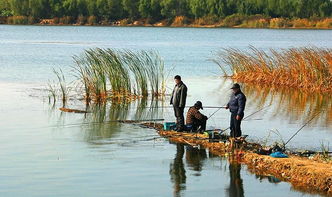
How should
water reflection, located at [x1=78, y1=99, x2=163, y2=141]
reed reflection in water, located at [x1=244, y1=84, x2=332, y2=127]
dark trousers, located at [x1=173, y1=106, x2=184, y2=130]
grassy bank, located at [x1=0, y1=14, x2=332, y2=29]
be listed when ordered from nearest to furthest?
dark trousers, located at [x1=173, y1=106, x2=184, y2=130] → water reflection, located at [x1=78, y1=99, x2=163, y2=141] → reed reflection in water, located at [x1=244, y1=84, x2=332, y2=127] → grassy bank, located at [x1=0, y1=14, x2=332, y2=29]

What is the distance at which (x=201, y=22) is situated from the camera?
377ft

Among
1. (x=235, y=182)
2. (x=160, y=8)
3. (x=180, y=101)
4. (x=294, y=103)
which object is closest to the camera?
(x=235, y=182)

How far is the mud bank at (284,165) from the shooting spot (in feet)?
49.7

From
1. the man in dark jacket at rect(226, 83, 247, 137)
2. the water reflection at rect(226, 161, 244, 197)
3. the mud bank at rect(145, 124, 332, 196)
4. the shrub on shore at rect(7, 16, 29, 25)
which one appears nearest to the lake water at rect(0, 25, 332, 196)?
the water reflection at rect(226, 161, 244, 197)

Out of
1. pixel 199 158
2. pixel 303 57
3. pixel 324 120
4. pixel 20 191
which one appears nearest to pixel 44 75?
pixel 303 57

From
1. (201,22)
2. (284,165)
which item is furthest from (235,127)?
(201,22)

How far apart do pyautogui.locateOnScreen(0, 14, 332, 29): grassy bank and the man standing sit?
3372 inches

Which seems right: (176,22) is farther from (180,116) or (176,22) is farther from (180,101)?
(180,116)

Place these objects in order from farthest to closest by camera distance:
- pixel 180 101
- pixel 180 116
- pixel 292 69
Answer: pixel 292 69 → pixel 180 101 → pixel 180 116

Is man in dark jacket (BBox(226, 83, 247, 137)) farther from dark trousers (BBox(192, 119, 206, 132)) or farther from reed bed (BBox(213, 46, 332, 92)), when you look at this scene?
reed bed (BBox(213, 46, 332, 92))

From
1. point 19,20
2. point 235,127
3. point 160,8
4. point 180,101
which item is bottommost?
point 235,127

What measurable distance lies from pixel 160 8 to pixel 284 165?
9982cm

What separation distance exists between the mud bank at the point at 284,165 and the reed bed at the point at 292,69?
12311 millimetres

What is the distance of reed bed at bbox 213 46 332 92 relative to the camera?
30891 millimetres
